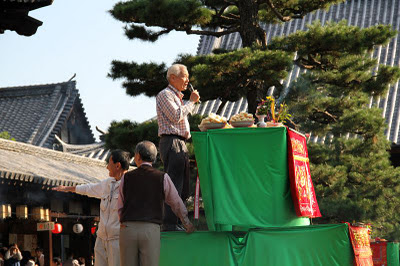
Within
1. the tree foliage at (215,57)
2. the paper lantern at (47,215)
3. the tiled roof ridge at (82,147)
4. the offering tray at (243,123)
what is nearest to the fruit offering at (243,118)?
the offering tray at (243,123)

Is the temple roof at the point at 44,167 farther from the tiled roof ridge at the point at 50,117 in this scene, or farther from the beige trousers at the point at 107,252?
the beige trousers at the point at 107,252

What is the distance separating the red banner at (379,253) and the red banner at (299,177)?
4786 mm

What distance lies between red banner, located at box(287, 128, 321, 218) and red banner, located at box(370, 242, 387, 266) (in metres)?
4.79

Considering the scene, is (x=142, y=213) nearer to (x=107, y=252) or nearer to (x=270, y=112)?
(x=107, y=252)

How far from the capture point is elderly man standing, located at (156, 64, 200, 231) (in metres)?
6.07

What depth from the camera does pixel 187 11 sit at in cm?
1096

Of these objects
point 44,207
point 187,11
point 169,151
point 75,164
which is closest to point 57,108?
point 75,164

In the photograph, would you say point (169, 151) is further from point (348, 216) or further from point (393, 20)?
point (393, 20)

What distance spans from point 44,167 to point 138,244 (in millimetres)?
10646

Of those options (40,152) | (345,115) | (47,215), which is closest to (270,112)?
(345,115)

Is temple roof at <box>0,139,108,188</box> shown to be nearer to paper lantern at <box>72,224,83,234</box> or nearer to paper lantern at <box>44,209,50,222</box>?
paper lantern at <box>44,209,50,222</box>

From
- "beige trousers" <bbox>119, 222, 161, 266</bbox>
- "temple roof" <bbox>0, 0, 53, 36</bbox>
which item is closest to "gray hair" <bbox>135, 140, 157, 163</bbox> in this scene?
"beige trousers" <bbox>119, 222, 161, 266</bbox>

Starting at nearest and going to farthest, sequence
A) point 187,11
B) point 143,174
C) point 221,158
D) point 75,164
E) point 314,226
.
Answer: point 143,174, point 314,226, point 221,158, point 187,11, point 75,164

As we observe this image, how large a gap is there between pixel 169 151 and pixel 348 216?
660 centimetres
